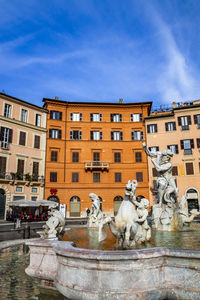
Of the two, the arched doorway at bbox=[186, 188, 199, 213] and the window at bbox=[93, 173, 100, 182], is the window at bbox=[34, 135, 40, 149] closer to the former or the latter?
the window at bbox=[93, 173, 100, 182]

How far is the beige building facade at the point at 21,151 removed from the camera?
28.7 metres

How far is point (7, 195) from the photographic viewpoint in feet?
92.3

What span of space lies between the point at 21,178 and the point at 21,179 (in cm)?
13

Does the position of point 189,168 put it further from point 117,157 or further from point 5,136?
point 5,136

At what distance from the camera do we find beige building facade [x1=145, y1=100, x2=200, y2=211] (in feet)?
104

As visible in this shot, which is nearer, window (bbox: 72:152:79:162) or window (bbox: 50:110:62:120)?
window (bbox: 72:152:79:162)

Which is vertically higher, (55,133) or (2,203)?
(55,133)

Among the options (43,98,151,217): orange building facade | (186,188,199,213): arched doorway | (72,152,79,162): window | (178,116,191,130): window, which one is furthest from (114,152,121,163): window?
(186,188,199,213): arched doorway

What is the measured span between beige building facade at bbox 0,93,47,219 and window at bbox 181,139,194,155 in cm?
2035

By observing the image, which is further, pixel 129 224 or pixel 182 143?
pixel 182 143

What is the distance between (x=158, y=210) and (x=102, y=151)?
27.0 metres

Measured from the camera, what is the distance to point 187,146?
33.1 metres

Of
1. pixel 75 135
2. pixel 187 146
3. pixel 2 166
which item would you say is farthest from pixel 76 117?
pixel 187 146

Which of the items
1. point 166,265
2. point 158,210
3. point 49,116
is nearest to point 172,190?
point 158,210
